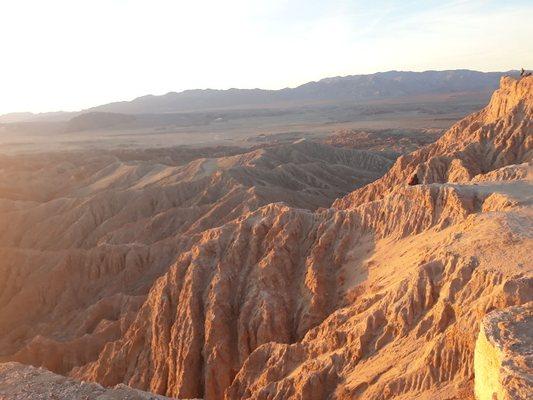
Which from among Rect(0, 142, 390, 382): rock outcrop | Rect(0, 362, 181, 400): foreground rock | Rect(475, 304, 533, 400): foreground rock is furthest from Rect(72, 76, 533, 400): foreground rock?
Rect(0, 142, 390, 382): rock outcrop

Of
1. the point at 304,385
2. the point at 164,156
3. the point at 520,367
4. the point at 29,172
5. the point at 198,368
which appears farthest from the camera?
the point at 164,156

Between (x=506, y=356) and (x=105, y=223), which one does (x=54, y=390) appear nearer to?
(x=506, y=356)

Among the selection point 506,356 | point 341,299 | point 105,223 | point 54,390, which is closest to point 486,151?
point 341,299

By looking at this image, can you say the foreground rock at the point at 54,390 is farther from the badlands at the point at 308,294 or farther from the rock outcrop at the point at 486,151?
the rock outcrop at the point at 486,151

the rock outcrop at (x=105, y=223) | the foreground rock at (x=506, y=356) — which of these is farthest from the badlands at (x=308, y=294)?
the rock outcrop at (x=105, y=223)

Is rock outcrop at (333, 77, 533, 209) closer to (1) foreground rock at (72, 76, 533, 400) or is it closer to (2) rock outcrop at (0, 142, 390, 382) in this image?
(1) foreground rock at (72, 76, 533, 400)

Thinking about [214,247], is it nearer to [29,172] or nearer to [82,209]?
[82,209]

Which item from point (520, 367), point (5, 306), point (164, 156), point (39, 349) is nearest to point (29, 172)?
point (164, 156)
